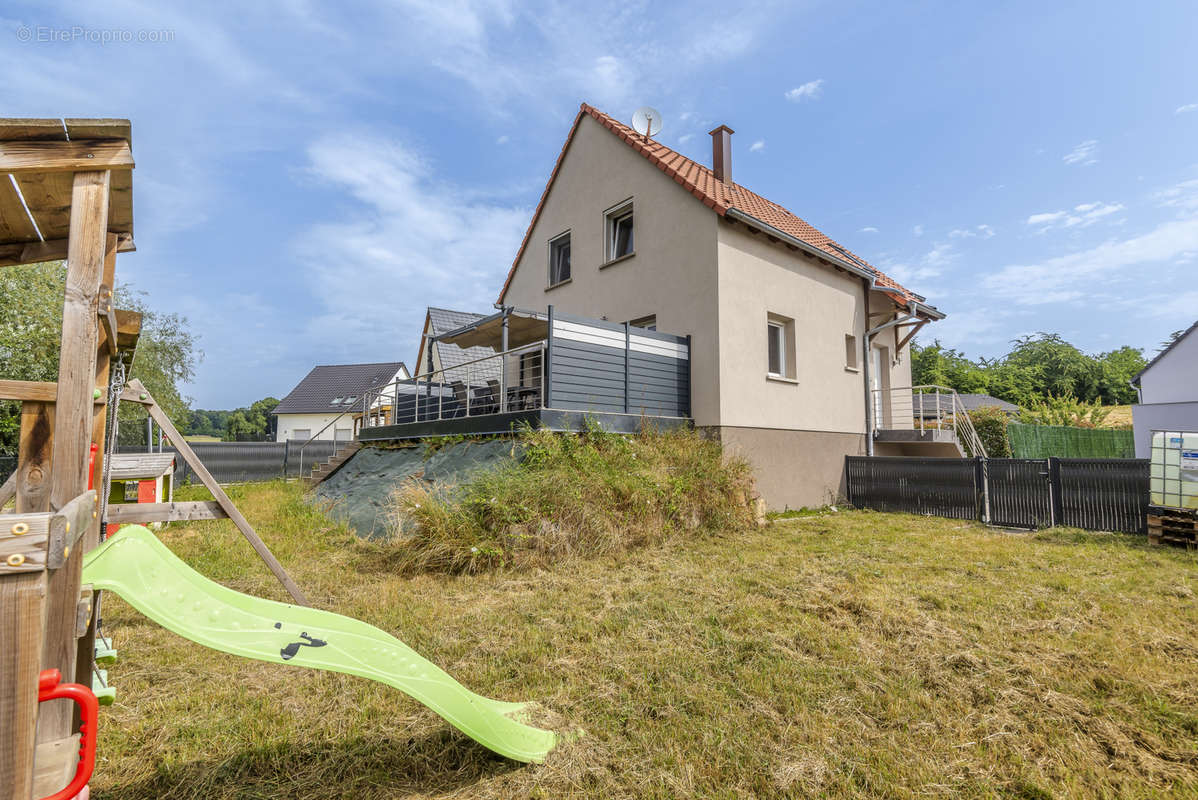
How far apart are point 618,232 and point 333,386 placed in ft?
121

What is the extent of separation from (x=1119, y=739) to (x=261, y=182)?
995 cm

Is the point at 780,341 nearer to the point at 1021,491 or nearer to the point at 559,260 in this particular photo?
the point at 1021,491

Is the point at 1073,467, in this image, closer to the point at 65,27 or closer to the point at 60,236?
the point at 60,236

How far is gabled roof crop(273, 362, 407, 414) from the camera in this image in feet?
134

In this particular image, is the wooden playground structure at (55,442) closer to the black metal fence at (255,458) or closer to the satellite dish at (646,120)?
the satellite dish at (646,120)

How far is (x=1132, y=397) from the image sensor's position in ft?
157

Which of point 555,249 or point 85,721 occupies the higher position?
point 555,249

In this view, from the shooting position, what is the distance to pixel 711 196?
10.2m

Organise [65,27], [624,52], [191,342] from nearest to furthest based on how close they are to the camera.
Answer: [65,27], [624,52], [191,342]

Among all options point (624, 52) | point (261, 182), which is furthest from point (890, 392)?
point (261, 182)
